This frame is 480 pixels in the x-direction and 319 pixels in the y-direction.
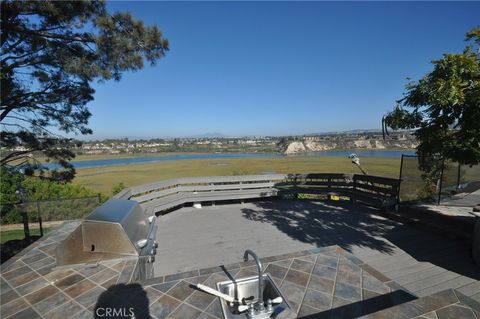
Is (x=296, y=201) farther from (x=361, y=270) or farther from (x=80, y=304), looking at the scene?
(x=80, y=304)

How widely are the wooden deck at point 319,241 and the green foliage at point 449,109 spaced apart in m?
1.56

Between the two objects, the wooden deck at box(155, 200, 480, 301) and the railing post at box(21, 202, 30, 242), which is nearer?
the wooden deck at box(155, 200, 480, 301)

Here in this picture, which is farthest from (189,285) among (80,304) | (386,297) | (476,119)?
(476,119)

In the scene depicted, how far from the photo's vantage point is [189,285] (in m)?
2.23

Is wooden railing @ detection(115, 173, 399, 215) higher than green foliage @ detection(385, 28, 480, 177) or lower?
lower

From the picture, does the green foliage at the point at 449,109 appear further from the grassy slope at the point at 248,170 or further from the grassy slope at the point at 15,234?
the grassy slope at the point at 248,170

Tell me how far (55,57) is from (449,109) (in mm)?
7529

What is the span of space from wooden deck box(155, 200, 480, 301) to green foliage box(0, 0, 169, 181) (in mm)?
3920

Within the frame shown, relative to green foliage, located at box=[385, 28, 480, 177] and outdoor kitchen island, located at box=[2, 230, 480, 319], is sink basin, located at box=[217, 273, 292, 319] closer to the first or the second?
outdoor kitchen island, located at box=[2, 230, 480, 319]

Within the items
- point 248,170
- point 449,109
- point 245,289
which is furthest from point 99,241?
point 248,170

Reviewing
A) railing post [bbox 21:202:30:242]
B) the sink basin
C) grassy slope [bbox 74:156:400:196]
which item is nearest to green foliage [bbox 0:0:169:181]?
railing post [bbox 21:202:30:242]

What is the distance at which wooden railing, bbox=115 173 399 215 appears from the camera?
5975mm

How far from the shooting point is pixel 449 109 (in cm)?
372

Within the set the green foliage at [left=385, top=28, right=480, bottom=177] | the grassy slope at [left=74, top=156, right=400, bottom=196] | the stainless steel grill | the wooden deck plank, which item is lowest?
the grassy slope at [left=74, top=156, right=400, bottom=196]
